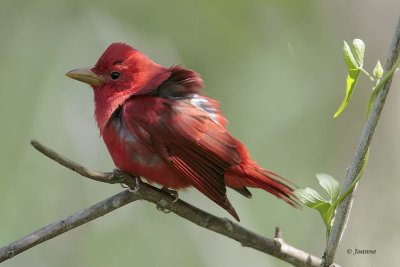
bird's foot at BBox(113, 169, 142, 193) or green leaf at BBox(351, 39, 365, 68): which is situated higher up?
green leaf at BBox(351, 39, 365, 68)

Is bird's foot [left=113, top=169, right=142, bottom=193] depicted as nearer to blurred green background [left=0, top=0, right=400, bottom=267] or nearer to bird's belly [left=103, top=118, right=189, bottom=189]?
bird's belly [left=103, top=118, right=189, bottom=189]

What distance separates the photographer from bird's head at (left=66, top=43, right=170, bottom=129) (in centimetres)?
421

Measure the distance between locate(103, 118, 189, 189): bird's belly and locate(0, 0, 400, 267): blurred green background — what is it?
1.19m

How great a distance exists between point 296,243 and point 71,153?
5.59ft

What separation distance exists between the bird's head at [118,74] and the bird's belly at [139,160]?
437 mm

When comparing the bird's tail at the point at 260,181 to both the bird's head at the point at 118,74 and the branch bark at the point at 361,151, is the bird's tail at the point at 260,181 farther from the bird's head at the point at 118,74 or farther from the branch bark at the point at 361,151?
the branch bark at the point at 361,151

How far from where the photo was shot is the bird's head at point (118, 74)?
421 cm

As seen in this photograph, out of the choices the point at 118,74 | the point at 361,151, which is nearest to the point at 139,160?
the point at 118,74

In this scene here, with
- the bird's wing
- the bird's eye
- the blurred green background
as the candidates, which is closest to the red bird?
the bird's wing

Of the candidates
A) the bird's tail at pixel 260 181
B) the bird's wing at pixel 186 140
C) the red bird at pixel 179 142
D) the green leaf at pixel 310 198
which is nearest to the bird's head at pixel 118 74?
the red bird at pixel 179 142

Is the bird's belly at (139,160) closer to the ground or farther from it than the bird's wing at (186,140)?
closer to the ground

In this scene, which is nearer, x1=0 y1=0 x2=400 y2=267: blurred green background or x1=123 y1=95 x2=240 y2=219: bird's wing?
x1=123 y1=95 x2=240 y2=219: bird's wing

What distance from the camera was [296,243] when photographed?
5.27 metres

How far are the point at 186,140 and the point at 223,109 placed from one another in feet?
6.51
